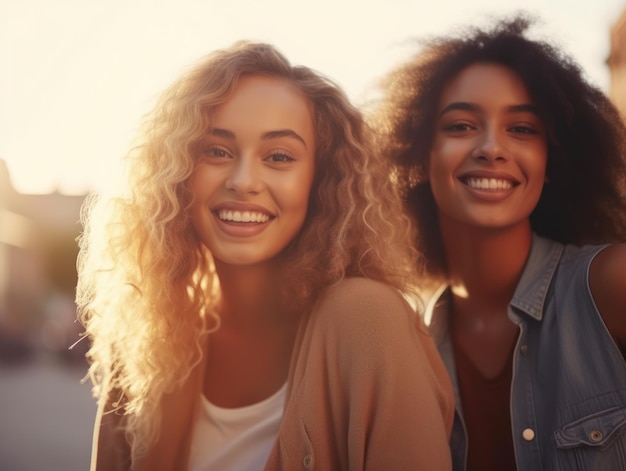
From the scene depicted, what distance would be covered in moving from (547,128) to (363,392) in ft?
5.18

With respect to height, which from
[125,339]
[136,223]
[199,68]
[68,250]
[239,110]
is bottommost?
[125,339]

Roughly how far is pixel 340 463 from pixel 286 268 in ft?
2.31

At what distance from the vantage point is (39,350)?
23109 millimetres

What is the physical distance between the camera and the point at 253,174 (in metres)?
2.49

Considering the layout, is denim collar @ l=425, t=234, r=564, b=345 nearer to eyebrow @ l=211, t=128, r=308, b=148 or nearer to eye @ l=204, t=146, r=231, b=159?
eyebrow @ l=211, t=128, r=308, b=148

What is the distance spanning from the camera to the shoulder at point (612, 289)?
8.84ft

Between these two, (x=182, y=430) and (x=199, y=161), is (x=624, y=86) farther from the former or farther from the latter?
(x=182, y=430)

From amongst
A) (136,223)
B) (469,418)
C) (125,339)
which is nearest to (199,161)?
(136,223)

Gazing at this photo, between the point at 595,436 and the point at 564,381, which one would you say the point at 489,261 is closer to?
the point at 564,381

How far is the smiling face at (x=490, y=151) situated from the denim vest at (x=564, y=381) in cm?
34

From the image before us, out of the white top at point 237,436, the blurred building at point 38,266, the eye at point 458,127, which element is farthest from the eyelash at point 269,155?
the blurred building at point 38,266

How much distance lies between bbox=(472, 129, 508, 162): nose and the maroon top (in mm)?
803

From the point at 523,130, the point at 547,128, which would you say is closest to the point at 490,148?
the point at 523,130

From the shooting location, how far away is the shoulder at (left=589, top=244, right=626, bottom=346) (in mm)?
2695
